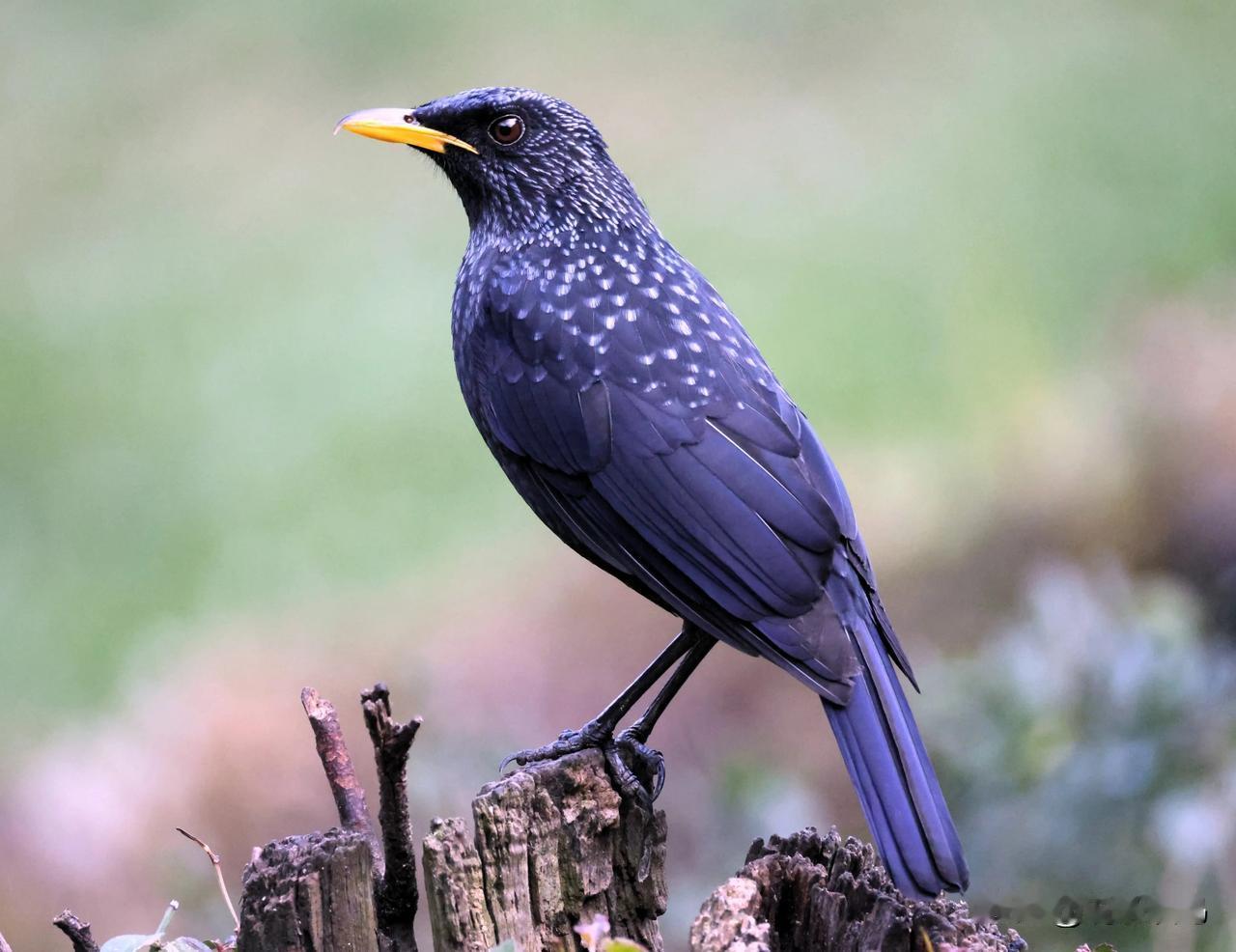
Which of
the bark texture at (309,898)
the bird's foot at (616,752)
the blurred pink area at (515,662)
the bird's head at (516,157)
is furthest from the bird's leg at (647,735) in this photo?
the blurred pink area at (515,662)

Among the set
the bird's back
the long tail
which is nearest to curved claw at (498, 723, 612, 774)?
the bird's back

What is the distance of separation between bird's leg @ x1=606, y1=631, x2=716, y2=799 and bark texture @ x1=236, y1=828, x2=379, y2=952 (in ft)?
1.91

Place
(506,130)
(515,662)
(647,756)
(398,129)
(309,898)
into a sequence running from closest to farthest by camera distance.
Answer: (309,898)
(647,756)
(398,129)
(506,130)
(515,662)

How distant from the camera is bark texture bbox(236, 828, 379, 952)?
210 cm

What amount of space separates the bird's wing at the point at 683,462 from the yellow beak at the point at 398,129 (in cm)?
46

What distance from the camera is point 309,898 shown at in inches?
83.1

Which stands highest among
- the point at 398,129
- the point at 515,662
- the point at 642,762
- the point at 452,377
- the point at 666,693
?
the point at 452,377

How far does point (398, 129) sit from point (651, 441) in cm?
99

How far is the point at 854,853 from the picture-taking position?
2.33m

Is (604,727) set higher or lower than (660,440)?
lower

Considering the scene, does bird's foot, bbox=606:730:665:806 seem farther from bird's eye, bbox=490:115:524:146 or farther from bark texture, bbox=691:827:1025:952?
bird's eye, bbox=490:115:524:146

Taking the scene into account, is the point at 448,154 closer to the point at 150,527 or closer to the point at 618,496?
the point at 618,496

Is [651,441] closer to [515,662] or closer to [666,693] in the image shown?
[666,693]

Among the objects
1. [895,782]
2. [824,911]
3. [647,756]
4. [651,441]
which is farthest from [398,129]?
[824,911]
